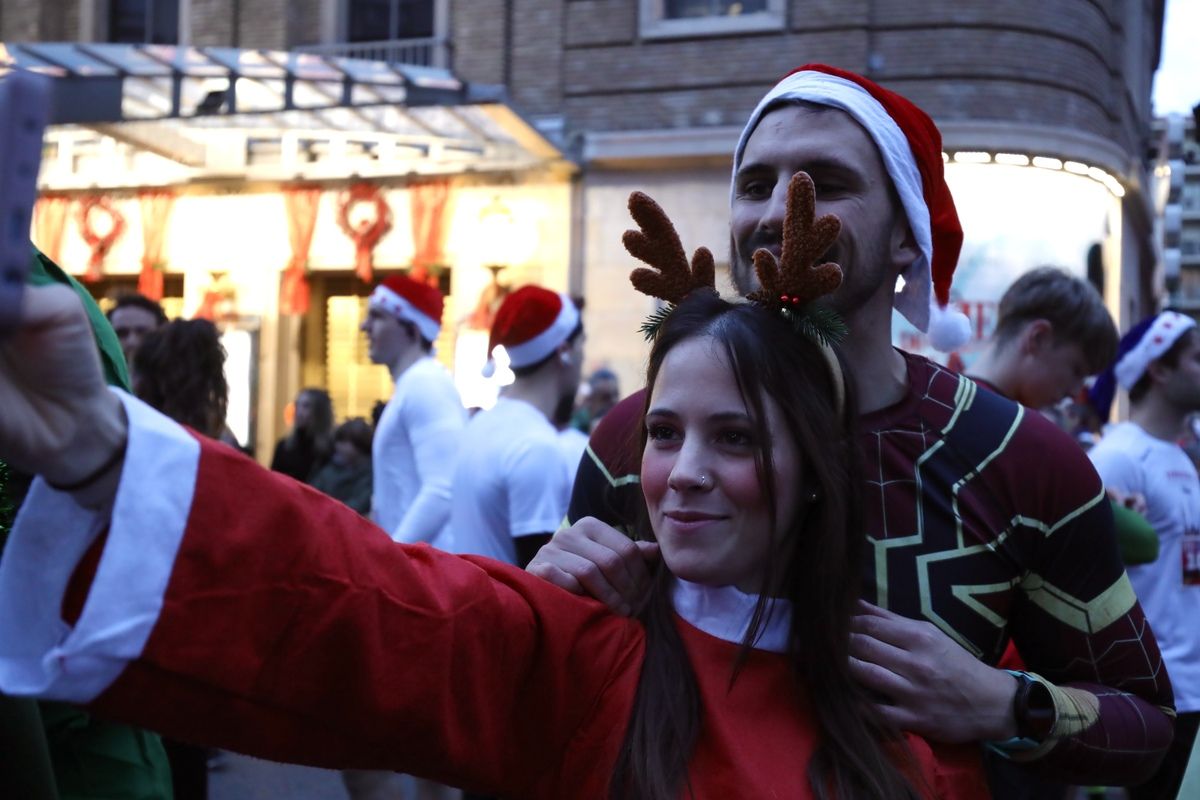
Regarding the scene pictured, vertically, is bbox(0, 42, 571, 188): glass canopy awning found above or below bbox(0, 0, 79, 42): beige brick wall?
below

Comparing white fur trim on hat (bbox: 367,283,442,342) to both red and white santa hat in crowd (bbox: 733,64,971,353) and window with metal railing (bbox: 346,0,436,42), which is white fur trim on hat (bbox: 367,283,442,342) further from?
window with metal railing (bbox: 346,0,436,42)

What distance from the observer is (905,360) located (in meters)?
2.06

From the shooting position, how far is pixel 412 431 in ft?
15.8

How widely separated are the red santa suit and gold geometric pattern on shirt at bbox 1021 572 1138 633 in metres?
0.37

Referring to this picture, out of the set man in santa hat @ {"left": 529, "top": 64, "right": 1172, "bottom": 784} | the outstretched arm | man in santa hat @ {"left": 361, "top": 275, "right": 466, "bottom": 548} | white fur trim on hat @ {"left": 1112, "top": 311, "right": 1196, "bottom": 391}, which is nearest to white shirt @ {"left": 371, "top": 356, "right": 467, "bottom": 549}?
man in santa hat @ {"left": 361, "top": 275, "right": 466, "bottom": 548}

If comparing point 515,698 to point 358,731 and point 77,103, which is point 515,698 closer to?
point 358,731

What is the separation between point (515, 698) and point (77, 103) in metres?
10.8

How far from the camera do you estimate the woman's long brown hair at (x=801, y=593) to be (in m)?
1.55

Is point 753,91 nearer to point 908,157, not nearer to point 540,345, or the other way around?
point 540,345

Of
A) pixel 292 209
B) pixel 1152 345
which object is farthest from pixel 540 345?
pixel 292 209

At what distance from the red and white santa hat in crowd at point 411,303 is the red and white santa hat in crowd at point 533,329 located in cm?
65

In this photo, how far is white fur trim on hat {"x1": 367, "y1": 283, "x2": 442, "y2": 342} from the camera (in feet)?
17.5

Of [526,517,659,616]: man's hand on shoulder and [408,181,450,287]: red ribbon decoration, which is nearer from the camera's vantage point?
[526,517,659,616]: man's hand on shoulder

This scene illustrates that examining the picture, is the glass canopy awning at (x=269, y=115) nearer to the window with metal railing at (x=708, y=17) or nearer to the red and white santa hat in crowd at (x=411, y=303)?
the window with metal railing at (x=708, y=17)
